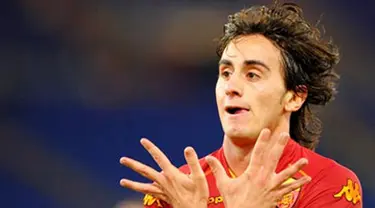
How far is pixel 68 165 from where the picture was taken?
9.97 feet

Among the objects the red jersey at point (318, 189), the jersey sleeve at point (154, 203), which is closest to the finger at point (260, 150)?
the red jersey at point (318, 189)

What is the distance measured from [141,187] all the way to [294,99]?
0.60 meters

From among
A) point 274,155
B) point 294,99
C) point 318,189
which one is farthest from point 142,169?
point 294,99

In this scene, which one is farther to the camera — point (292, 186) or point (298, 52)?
point (298, 52)

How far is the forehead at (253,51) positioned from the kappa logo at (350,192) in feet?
1.14

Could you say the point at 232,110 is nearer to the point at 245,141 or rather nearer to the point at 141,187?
the point at 245,141

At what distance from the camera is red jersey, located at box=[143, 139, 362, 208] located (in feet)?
5.67

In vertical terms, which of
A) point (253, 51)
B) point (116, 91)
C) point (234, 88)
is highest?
point (116, 91)

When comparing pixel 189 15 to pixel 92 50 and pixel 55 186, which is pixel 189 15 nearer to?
pixel 92 50

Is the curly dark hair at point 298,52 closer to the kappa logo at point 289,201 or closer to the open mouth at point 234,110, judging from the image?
the open mouth at point 234,110

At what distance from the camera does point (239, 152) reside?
1.88 meters

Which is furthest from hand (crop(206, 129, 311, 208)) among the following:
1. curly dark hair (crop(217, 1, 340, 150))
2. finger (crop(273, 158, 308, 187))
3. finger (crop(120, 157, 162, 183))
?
curly dark hair (crop(217, 1, 340, 150))

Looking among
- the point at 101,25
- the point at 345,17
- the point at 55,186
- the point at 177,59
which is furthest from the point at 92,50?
the point at 345,17

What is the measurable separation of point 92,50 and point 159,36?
0.98ft
